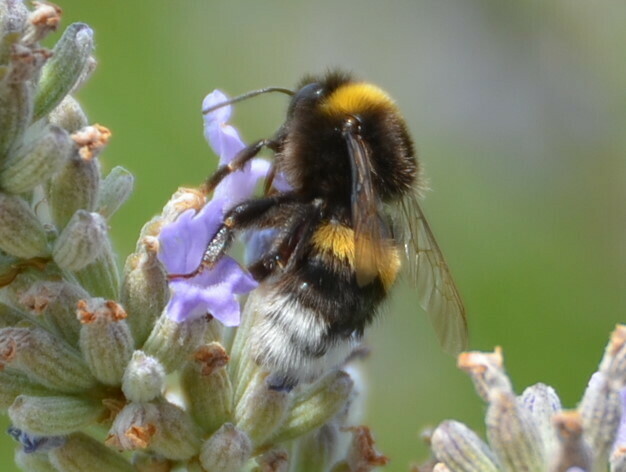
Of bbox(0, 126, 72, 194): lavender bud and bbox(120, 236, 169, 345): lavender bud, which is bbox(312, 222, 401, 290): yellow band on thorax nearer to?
bbox(120, 236, 169, 345): lavender bud

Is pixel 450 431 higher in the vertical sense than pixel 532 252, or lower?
higher

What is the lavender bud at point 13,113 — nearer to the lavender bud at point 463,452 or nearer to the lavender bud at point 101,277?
the lavender bud at point 101,277

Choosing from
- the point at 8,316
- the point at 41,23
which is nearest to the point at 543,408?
the point at 8,316

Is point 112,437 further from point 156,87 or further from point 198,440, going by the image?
point 156,87

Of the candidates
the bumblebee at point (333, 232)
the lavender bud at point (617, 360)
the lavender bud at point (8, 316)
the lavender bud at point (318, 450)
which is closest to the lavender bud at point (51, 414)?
the lavender bud at point (8, 316)

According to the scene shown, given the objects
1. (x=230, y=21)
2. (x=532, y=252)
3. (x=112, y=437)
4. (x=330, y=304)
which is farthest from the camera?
(x=230, y=21)

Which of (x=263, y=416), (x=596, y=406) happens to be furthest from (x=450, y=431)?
(x=263, y=416)

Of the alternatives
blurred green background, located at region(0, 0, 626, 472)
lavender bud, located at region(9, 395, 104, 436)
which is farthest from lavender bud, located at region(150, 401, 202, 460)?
blurred green background, located at region(0, 0, 626, 472)
